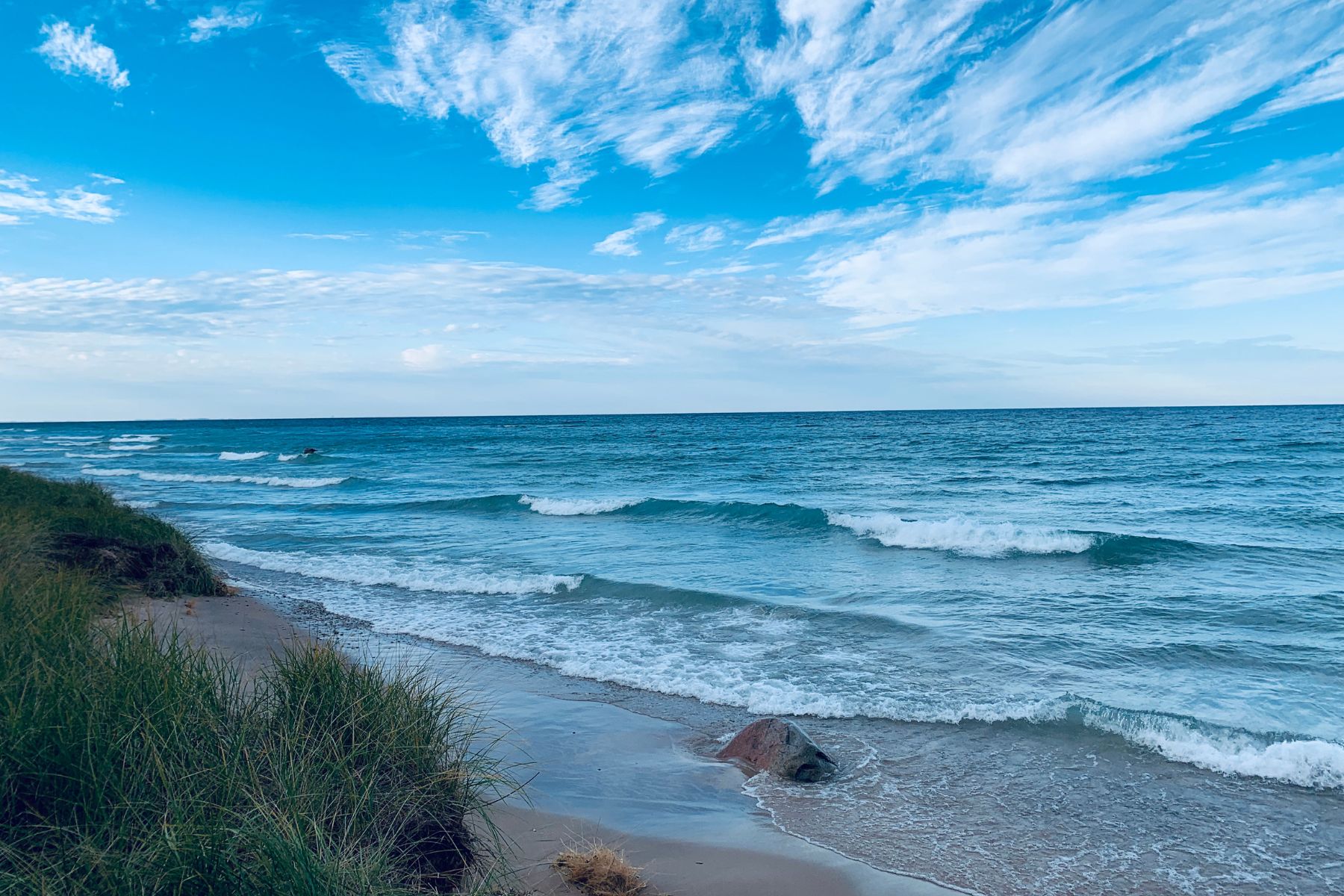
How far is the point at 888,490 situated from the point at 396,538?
Answer: 1721 centimetres

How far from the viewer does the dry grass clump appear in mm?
4609

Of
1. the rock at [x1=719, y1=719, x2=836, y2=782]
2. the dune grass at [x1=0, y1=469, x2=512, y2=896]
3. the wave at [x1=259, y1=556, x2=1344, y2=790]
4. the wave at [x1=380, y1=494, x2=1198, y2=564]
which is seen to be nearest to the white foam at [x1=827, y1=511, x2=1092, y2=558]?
the wave at [x1=380, y1=494, x2=1198, y2=564]

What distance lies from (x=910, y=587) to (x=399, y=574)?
399 inches

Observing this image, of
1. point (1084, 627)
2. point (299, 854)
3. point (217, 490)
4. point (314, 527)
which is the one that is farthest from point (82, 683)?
point (217, 490)

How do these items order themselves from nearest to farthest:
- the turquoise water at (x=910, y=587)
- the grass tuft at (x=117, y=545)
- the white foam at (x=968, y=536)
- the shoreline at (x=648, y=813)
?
the shoreline at (x=648, y=813)
the turquoise water at (x=910, y=587)
the grass tuft at (x=117, y=545)
the white foam at (x=968, y=536)

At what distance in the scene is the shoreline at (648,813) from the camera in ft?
16.6

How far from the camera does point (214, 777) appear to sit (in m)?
3.53

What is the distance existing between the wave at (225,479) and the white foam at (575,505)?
44.3 feet

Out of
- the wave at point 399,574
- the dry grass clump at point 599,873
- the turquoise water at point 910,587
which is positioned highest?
the dry grass clump at point 599,873

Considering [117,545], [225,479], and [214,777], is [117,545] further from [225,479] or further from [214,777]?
[225,479]

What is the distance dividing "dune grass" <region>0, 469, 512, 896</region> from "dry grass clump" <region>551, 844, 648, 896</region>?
0.48m

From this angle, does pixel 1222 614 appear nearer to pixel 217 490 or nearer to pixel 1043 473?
pixel 1043 473

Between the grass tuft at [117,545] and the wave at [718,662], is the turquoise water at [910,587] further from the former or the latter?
the grass tuft at [117,545]

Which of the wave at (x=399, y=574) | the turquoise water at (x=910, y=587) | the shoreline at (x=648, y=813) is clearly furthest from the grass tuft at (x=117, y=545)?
the wave at (x=399, y=574)
